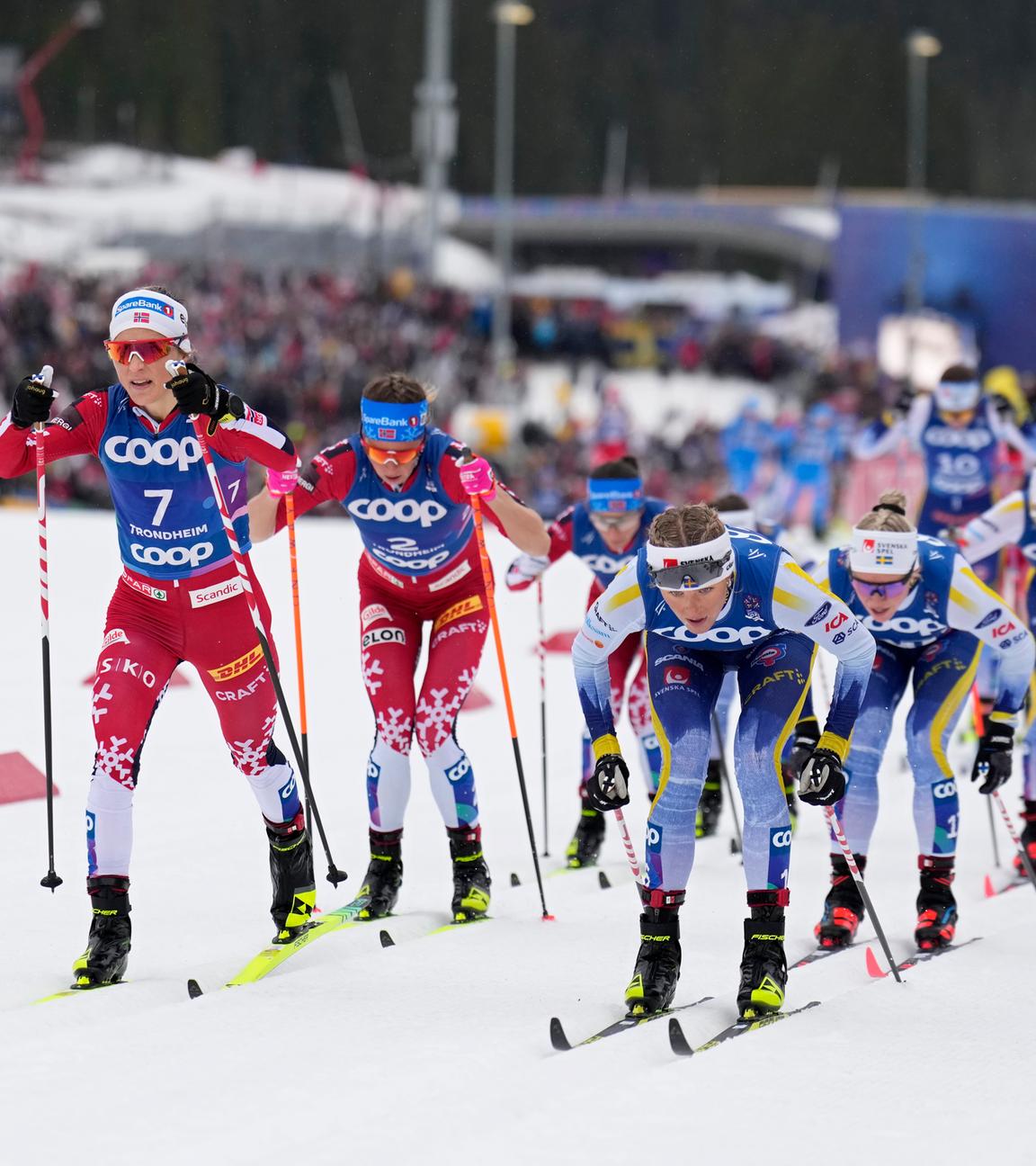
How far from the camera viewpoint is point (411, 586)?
6.59 meters

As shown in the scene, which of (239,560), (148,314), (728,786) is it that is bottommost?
(728,786)

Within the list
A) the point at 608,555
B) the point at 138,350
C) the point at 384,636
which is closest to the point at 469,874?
the point at 384,636

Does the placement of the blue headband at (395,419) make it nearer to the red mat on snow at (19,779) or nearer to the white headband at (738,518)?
the white headband at (738,518)

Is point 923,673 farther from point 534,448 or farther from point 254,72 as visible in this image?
point 254,72

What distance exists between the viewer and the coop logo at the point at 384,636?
21.5 feet

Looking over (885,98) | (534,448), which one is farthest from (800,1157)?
(885,98)

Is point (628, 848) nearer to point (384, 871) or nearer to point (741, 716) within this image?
point (741, 716)

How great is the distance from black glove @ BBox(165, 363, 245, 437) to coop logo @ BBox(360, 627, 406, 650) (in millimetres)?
1279

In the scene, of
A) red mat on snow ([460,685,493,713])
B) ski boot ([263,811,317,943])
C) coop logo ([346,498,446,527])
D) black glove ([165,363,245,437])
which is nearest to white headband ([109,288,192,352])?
black glove ([165,363,245,437])

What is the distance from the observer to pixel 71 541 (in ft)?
45.0

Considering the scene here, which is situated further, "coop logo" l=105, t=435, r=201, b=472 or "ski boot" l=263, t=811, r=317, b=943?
"ski boot" l=263, t=811, r=317, b=943

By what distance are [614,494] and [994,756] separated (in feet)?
6.86

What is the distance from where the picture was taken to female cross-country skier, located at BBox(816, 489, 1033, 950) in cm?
630

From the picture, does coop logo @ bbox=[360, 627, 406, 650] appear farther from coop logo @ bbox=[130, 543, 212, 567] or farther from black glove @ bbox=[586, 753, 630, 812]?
black glove @ bbox=[586, 753, 630, 812]
